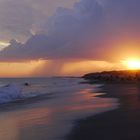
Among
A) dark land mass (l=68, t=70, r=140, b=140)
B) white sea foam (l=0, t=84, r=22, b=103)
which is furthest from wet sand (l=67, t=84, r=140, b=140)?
Result: white sea foam (l=0, t=84, r=22, b=103)

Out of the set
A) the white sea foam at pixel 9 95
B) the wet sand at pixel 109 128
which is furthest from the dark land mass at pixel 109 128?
the white sea foam at pixel 9 95

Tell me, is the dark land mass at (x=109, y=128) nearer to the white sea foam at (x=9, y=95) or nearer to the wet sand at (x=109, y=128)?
the wet sand at (x=109, y=128)

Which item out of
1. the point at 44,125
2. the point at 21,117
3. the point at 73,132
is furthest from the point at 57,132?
the point at 21,117

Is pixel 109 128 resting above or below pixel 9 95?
below

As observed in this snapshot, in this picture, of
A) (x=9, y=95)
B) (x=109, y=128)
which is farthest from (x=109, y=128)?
(x=9, y=95)

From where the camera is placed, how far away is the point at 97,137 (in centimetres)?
1442

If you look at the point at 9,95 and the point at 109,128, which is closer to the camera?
the point at 109,128

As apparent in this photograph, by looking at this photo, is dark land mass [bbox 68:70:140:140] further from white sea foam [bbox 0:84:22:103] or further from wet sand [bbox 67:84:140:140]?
white sea foam [bbox 0:84:22:103]

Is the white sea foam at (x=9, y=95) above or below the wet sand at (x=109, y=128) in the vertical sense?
above

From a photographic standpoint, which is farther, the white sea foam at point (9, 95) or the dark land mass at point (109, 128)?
the white sea foam at point (9, 95)

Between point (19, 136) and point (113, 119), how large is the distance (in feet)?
18.8

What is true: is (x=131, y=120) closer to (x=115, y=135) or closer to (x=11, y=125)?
(x=115, y=135)

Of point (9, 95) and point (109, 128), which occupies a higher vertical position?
point (9, 95)

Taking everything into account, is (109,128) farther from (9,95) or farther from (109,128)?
(9,95)
